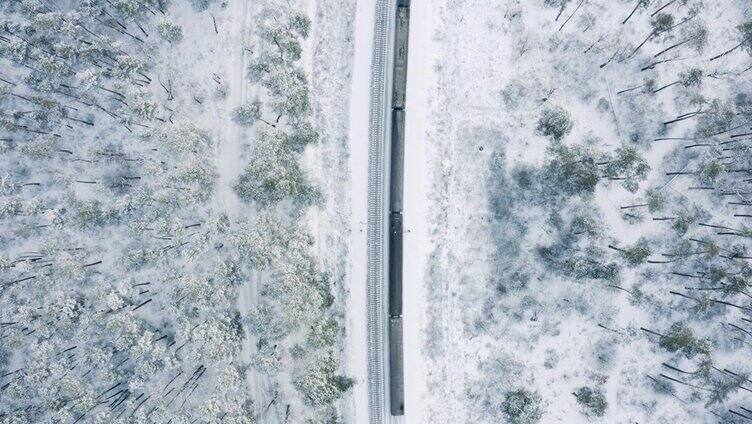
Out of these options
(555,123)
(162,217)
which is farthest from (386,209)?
(162,217)

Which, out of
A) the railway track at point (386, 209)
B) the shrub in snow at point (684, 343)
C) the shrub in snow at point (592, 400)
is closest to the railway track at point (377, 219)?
the railway track at point (386, 209)

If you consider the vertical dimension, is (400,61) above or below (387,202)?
above

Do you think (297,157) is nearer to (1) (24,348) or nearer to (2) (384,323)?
(2) (384,323)

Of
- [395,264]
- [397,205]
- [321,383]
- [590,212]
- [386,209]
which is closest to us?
[321,383]

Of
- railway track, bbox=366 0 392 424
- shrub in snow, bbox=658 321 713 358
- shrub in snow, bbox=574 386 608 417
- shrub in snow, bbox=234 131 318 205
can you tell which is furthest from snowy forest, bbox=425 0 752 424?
shrub in snow, bbox=234 131 318 205

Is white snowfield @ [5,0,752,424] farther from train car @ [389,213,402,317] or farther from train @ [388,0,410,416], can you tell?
train car @ [389,213,402,317]

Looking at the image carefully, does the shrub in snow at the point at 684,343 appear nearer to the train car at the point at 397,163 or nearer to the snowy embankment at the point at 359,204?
the train car at the point at 397,163

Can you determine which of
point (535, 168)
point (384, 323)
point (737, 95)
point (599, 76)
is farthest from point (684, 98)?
point (384, 323)

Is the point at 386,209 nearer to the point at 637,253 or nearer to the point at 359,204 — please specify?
the point at 359,204
